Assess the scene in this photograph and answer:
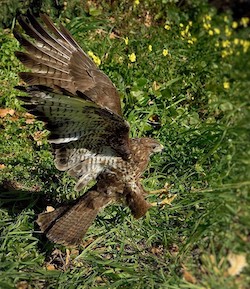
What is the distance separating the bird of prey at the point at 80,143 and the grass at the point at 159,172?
208 mm

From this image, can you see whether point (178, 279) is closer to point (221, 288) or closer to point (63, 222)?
point (221, 288)

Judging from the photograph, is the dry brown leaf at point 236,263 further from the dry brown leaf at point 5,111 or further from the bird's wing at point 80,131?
the dry brown leaf at point 5,111

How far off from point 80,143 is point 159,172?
110 cm

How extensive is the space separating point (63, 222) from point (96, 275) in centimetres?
43

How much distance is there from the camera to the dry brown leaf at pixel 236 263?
161 inches

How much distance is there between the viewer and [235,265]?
13.5ft

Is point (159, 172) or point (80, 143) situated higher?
point (80, 143)

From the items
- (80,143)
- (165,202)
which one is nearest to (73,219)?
(80,143)

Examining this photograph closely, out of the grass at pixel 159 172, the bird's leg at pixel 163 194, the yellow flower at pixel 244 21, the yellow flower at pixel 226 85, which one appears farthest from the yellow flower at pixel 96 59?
the yellow flower at pixel 244 21

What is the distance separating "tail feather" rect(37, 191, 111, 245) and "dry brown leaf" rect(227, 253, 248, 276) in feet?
3.58

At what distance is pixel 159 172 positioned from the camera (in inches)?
230

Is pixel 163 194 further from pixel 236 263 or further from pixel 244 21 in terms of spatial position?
pixel 244 21

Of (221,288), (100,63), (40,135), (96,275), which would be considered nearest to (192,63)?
(100,63)

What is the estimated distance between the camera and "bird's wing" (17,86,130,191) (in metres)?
4.39
